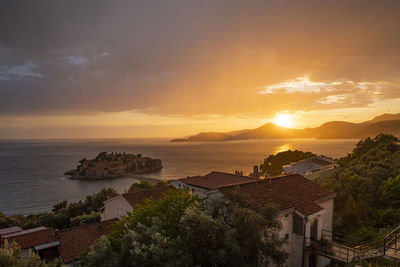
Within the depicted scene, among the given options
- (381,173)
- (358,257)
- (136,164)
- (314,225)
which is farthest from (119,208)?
(136,164)

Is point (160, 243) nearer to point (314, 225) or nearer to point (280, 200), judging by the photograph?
point (280, 200)

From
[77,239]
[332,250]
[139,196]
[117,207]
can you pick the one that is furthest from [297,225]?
[117,207]

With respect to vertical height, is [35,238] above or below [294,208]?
below

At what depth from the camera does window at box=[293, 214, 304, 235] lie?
1239 centimetres

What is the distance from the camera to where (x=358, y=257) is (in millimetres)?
11062

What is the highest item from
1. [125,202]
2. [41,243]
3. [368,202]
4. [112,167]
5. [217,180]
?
[368,202]

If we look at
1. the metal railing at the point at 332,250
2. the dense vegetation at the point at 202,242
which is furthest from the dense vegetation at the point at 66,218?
the dense vegetation at the point at 202,242

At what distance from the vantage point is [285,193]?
46.1ft

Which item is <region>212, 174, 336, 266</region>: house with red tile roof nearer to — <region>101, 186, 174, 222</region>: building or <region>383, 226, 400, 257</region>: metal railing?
<region>383, 226, 400, 257</region>: metal railing

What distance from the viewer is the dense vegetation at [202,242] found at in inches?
276

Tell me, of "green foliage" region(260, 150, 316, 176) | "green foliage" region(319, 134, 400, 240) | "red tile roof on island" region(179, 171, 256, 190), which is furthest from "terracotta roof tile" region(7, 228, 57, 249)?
"green foliage" region(260, 150, 316, 176)

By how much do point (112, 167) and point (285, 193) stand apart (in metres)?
113

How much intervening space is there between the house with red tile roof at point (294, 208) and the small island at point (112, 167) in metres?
105

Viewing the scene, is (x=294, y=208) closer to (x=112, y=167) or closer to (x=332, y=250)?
(x=332, y=250)
